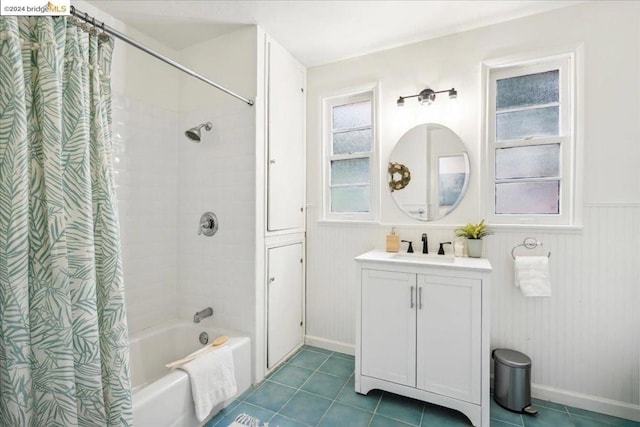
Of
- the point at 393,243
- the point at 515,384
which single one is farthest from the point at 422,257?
the point at 515,384

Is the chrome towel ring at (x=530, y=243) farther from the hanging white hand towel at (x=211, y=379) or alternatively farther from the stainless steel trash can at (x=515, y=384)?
the hanging white hand towel at (x=211, y=379)

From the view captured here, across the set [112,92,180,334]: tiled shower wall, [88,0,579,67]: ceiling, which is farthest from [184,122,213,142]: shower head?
[88,0,579,67]: ceiling

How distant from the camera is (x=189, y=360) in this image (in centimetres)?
167

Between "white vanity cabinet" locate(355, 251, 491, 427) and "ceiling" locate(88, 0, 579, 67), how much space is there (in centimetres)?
167

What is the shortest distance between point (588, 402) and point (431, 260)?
50.5 inches

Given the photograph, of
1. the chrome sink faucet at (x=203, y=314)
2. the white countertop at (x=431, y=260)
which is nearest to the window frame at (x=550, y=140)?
the white countertop at (x=431, y=260)

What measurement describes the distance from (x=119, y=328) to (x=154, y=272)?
3.80 ft

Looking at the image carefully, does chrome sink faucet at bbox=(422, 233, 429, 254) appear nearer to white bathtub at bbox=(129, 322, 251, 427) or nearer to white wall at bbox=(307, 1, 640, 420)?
white wall at bbox=(307, 1, 640, 420)

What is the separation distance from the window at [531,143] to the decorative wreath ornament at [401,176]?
1.92 feet

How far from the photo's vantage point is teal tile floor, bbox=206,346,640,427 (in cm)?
172

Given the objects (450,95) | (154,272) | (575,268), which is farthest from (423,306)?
(154,272)

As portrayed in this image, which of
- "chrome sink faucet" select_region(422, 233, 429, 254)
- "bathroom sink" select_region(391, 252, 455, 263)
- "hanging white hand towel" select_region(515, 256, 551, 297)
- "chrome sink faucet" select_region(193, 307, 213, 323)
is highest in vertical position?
"chrome sink faucet" select_region(422, 233, 429, 254)

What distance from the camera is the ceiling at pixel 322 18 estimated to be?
1.89 meters

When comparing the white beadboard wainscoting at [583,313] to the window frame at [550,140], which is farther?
the window frame at [550,140]
